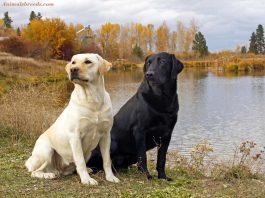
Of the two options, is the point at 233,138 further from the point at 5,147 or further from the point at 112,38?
the point at 112,38

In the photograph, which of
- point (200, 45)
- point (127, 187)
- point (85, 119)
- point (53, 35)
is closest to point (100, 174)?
point (127, 187)

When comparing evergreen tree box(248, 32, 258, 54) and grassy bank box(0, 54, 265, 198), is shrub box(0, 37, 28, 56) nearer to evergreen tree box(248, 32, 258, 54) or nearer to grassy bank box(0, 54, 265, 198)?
grassy bank box(0, 54, 265, 198)

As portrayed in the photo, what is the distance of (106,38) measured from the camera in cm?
9638

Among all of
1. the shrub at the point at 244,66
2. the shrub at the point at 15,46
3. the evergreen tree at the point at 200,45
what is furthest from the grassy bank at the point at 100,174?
the evergreen tree at the point at 200,45

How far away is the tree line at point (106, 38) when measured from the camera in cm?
6188

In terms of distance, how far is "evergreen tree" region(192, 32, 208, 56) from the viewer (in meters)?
94.9

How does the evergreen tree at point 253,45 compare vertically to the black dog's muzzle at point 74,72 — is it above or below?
above

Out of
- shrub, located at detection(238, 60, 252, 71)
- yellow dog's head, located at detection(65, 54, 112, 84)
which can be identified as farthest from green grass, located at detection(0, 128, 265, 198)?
shrub, located at detection(238, 60, 252, 71)

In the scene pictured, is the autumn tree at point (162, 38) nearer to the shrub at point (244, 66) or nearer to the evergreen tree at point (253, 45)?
the evergreen tree at point (253, 45)

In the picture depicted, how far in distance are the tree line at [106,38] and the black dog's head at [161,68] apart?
163ft

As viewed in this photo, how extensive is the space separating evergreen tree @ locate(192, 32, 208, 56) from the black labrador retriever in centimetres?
8977

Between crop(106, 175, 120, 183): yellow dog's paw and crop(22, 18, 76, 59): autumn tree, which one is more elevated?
crop(22, 18, 76, 59): autumn tree

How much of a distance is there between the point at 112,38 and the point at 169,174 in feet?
305

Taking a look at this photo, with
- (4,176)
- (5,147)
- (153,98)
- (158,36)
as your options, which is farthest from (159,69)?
(158,36)
